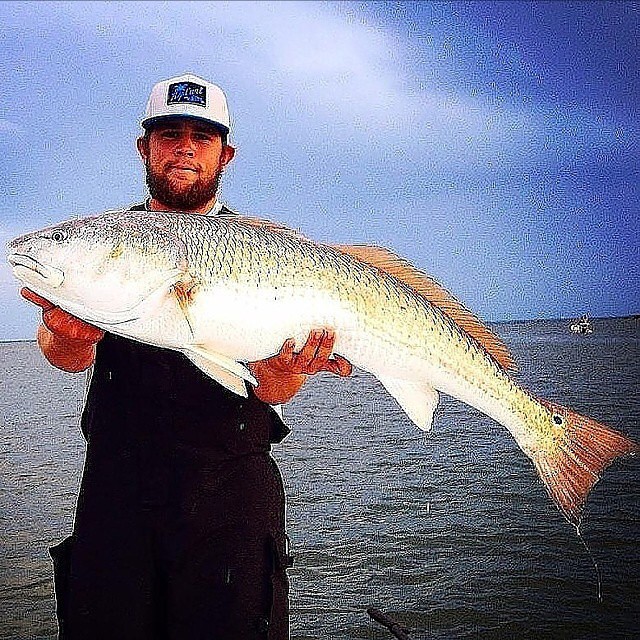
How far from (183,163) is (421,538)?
1057 centimetres

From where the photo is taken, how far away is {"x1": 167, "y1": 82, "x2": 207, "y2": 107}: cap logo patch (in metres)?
4.35

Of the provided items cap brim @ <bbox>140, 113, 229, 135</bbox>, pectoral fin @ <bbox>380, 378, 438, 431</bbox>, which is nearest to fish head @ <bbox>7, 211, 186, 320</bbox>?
cap brim @ <bbox>140, 113, 229, 135</bbox>

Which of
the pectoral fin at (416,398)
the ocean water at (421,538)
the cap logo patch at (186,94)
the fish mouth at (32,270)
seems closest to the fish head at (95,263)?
the fish mouth at (32,270)

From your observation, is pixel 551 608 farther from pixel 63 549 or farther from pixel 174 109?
pixel 174 109

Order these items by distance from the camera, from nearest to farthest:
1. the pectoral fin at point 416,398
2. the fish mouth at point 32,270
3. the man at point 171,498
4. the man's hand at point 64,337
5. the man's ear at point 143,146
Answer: the fish mouth at point 32,270 → the man's hand at point 64,337 → the man at point 171,498 → the pectoral fin at point 416,398 → the man's ear at point 143,146

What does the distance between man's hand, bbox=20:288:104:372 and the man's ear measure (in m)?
1.29

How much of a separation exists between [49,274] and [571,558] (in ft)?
37.0

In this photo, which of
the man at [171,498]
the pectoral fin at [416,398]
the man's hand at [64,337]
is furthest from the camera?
the pectoral fin at [416,398]

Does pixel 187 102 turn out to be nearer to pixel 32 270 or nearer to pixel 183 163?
pixel 183 163

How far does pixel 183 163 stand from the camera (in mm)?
4383

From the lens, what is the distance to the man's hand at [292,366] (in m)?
3.93

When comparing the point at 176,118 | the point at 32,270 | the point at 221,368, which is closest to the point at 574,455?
the point at 221,368

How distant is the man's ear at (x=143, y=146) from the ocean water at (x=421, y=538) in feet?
24.3

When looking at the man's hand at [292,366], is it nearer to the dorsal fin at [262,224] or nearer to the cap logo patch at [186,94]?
the dorsal fin at [262,224]
